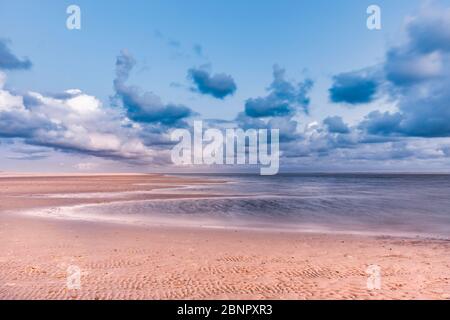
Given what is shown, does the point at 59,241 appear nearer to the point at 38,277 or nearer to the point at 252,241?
the point at 38,277

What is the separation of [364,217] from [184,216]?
43.3ft

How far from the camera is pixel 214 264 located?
11.9m

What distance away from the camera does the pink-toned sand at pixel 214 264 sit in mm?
9180

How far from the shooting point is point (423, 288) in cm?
952

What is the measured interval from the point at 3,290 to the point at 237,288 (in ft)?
20.0

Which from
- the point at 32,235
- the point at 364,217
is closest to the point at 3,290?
the point at 32,235

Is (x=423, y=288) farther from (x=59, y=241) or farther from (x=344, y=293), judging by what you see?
(x=59, y=241)

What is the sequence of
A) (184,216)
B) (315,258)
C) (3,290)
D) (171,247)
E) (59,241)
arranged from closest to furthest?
(3,290) < (315,258) < (171,247) < (59,241) < (184,216)

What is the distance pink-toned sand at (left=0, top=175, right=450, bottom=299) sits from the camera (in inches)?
361

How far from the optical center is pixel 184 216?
995 inches
